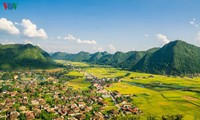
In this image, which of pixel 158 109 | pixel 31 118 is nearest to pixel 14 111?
pixel 31 118

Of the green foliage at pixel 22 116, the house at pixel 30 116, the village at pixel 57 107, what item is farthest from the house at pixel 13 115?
the house at pixel 30 116

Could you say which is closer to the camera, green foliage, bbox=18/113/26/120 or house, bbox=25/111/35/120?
green foliage, bbox=18/113/26/120

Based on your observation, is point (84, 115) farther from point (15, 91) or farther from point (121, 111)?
point (15, 91)

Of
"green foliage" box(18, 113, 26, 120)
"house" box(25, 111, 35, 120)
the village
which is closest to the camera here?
"green foliage" box(18, 113, 26, 120)

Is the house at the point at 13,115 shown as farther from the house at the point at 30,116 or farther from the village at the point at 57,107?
the house at the point at 30,116

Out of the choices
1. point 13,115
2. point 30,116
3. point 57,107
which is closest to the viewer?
point 30,116

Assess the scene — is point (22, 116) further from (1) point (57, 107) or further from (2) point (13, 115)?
(1) point (57, 107)

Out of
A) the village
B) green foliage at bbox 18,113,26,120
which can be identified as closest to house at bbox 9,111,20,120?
the village

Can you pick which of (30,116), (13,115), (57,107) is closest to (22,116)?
(30,116)

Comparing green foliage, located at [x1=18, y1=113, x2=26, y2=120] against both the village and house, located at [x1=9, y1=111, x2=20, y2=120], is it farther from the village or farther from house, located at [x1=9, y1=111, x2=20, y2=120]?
house, located at [x1=9, y1=111, x2=20, y2=120]

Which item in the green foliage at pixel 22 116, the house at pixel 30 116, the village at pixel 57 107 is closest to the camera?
the green foliage at pixel 22 116

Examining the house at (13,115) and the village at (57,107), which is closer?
the house at (13,115)
